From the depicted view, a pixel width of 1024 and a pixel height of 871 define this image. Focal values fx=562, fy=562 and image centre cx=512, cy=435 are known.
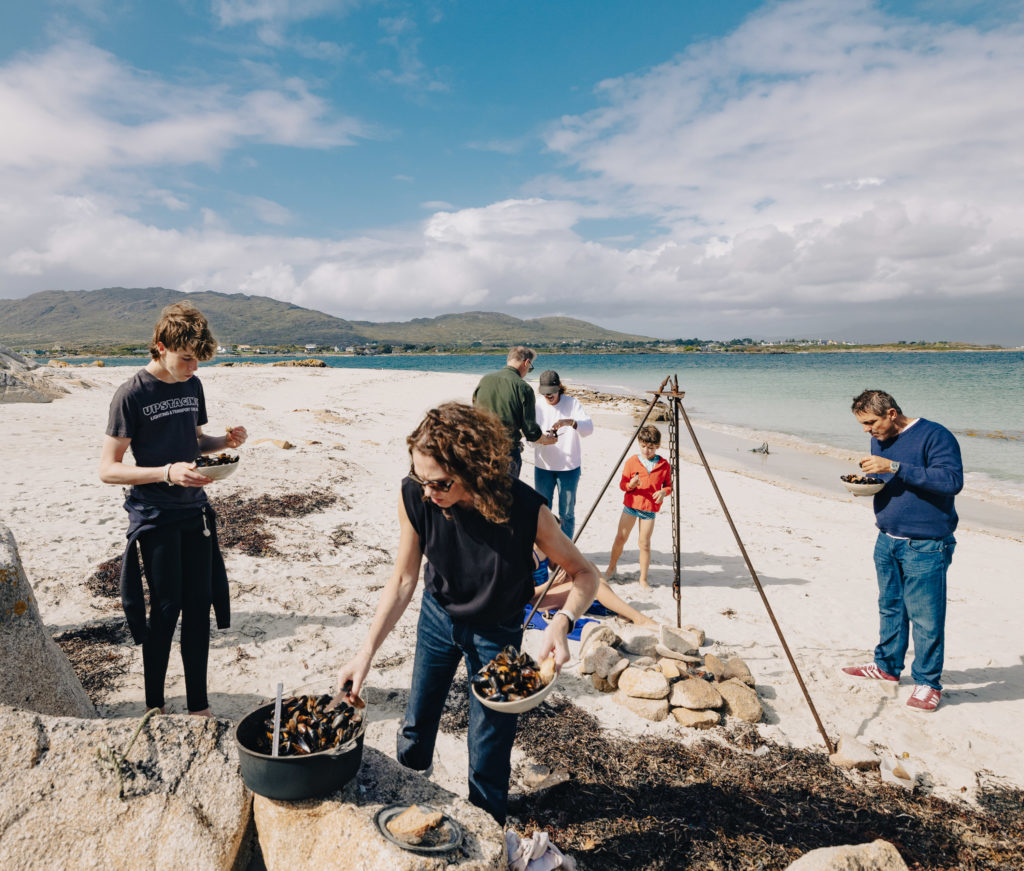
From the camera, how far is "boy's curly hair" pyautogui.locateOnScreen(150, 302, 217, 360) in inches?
130

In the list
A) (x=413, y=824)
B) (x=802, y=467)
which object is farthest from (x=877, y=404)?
(x=802, y=467)

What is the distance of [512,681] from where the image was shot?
7.82ft

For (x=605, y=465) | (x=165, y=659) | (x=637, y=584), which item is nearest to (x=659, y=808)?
(x=165, y=659)

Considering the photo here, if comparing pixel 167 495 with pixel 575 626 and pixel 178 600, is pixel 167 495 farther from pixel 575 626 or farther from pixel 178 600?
pixel 575 626

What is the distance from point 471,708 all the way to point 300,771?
0.81 m

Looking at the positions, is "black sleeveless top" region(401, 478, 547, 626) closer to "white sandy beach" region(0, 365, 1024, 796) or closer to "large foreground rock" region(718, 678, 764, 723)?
"white sandy beach" region(0, 365, 1024, 796)

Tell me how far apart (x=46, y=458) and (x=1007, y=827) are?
13475mm

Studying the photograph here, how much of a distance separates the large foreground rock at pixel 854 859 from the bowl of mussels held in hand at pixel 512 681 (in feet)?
4.89

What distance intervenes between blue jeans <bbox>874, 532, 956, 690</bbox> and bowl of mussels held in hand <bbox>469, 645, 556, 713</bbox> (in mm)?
3739

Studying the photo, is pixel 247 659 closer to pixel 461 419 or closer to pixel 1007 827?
pixel 461 419

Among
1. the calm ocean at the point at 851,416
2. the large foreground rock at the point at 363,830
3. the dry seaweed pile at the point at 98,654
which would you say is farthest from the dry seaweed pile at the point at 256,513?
the calm ocean at the point at 851,416

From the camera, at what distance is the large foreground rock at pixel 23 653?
307 centimetres

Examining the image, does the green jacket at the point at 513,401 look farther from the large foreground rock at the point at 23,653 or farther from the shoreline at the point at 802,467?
the shoreline at the point at 802,467

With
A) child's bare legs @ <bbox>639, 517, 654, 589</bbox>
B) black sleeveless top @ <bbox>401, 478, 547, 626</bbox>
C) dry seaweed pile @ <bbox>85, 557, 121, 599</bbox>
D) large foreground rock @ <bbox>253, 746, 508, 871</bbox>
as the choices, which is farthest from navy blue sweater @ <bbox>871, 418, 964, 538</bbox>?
dry seaweed pile @ <bbox>85, 557, 121, 599</bbox>
